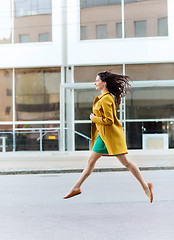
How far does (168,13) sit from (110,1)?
2.59 metres

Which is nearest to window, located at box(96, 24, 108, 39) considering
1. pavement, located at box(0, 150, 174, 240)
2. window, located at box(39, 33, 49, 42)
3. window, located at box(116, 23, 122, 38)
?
window, located at box(116, 23, 122, 38)

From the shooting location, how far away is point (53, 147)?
1587 centimetres

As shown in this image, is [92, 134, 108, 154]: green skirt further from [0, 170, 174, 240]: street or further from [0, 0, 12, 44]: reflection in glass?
[0, 0, 12, 44]: reflection in glass

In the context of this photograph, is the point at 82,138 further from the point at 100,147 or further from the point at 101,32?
the point at 100,147

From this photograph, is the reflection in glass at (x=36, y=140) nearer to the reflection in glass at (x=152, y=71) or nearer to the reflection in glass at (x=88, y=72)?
the reflection in glass at (x=88, y=72)

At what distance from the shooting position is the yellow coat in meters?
5.55

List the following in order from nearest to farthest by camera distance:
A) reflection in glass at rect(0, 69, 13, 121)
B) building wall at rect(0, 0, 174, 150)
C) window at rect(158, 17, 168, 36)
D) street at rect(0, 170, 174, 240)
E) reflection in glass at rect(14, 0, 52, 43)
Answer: street at rect(0, 170, 174, 240) < building wall at rect(0, 0, 174, 150) < window at rect(158, 17, 168, 36) < reflection in glass at rect(0, 69, 13, 121) < reflection in glass at rect(14, 0, 52, 43)

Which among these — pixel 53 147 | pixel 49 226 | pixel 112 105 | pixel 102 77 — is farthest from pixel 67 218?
pixel 53 147

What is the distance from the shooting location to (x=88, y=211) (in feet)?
17.7

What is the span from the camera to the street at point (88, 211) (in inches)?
169

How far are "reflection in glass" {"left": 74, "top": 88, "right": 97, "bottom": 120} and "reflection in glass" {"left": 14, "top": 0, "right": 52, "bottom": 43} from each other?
293 cm

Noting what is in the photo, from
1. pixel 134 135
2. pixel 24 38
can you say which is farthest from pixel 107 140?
pixel 24 38

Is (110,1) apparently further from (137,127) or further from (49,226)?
(49,226)

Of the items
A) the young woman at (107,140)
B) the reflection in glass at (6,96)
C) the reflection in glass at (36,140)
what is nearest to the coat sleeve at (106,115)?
the young woman at (107,140)
